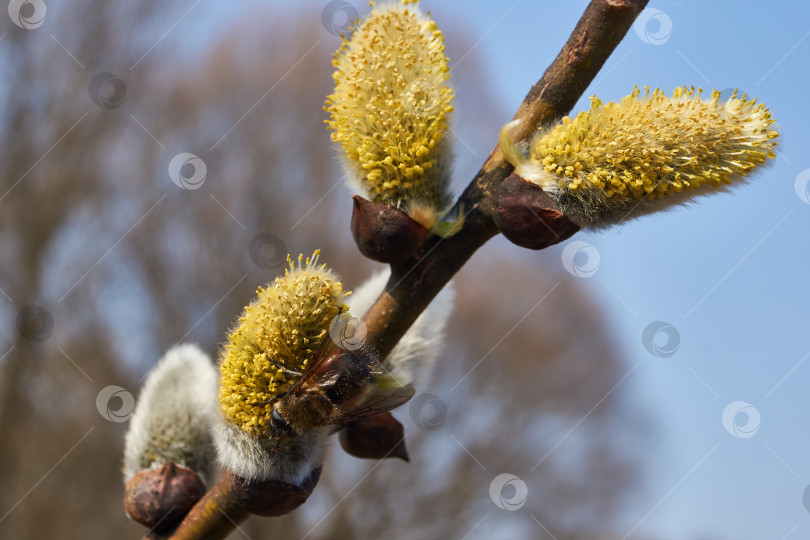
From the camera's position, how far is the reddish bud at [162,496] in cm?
56

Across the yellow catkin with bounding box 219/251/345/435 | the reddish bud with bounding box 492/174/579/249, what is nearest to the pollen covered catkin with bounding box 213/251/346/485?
the yellow catkin with bounding box 219/251/345/435

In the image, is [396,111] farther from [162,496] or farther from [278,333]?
[162,496]

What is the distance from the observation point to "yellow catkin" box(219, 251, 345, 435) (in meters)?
0.41

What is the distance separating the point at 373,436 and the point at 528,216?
0.22 metres

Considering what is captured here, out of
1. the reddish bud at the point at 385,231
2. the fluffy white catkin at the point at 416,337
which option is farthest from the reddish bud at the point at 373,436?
the reddish bud at the point at 385,231

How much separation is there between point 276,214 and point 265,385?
3.73m

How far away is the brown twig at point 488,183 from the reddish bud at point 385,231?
0.06ft

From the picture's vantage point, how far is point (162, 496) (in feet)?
1.85

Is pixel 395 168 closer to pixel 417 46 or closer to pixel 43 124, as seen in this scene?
pixel 417 46

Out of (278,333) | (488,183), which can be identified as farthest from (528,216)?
(278,333)

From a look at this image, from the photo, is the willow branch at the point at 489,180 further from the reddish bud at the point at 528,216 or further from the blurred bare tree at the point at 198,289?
the blurred bare tree at the point at 198,289

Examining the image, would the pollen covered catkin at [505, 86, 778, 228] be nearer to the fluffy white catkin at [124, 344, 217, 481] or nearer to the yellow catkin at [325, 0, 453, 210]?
the yellow catkin at [325, 0, 453, 210]

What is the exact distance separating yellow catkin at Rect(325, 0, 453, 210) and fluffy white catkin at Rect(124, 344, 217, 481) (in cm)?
26

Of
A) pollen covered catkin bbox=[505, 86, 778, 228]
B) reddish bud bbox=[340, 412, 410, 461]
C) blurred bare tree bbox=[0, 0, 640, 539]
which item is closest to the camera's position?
pollen covered catkin bbox=[505, 86, 778, 228]
